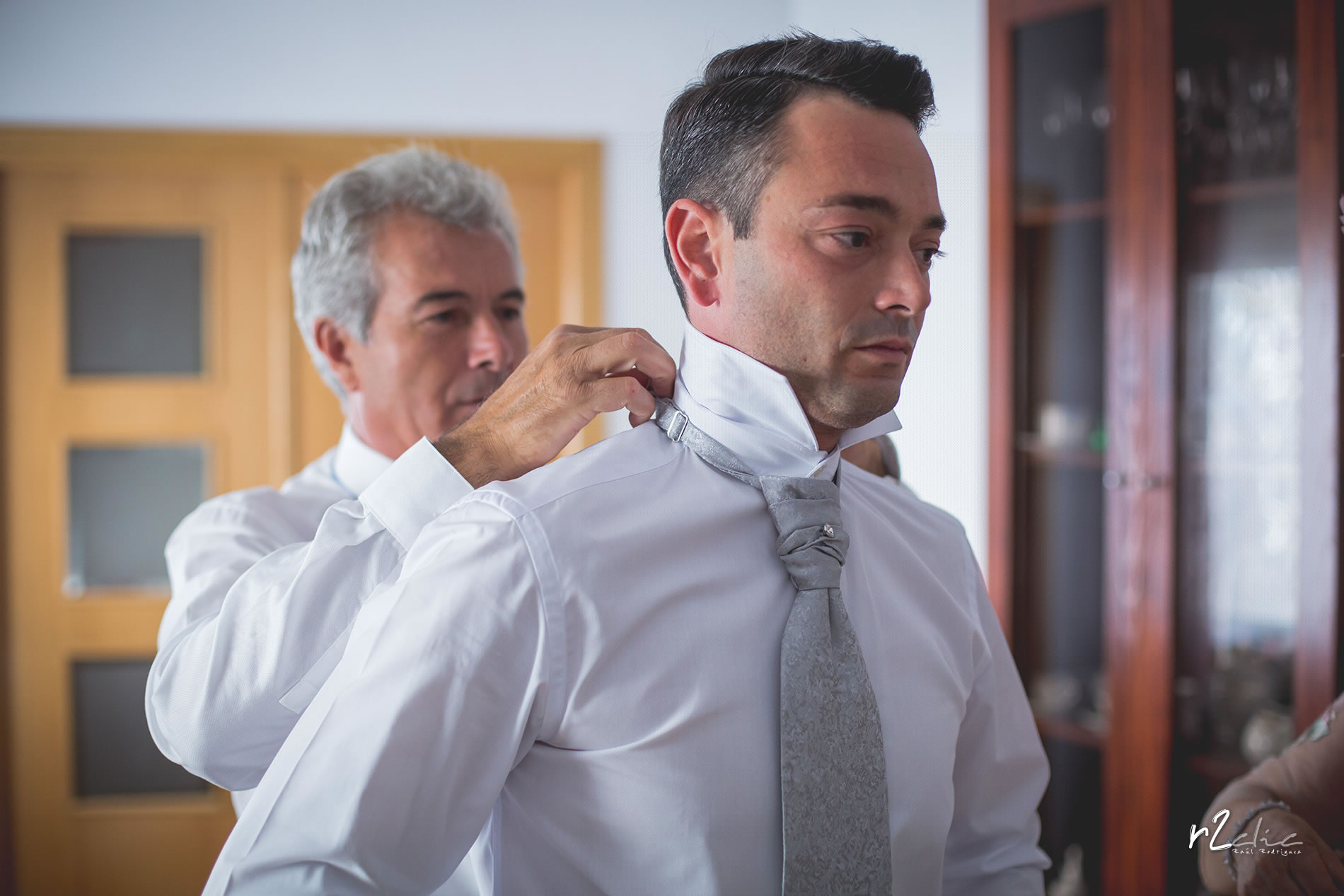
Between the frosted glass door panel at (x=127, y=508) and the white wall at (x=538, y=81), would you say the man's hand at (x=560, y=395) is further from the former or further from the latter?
the frosted glass door panel at (x=127, y=508)

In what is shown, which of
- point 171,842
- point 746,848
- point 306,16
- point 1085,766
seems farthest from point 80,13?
point 1085,766

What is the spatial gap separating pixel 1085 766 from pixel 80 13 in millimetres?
3728

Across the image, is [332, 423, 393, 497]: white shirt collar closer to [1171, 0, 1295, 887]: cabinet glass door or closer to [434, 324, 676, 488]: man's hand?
[434, 324, 676, 488]: man's hand

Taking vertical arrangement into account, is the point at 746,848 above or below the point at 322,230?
below

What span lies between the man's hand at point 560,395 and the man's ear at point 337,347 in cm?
62

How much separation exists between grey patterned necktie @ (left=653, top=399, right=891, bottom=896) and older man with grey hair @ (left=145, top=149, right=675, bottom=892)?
0.76 feet

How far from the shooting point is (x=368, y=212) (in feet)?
5.29

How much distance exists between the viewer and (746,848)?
88 cm

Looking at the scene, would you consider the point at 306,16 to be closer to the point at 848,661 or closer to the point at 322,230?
the point at 322,230

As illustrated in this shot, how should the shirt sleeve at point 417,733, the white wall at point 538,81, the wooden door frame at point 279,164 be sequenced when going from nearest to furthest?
the shirt sleeve at point 417,733 → the white wall at point 538,81 → the wooden door frame at point 279,164

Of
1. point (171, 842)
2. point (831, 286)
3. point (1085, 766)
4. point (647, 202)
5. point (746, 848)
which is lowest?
point (171, 842)

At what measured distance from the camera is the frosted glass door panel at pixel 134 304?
3.32 meters

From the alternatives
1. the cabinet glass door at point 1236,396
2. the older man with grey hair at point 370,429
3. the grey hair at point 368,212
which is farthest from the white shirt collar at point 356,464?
the cabinet glass door at point 1236,396

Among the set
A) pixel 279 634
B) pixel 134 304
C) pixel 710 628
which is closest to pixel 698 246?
pixel 710 628
